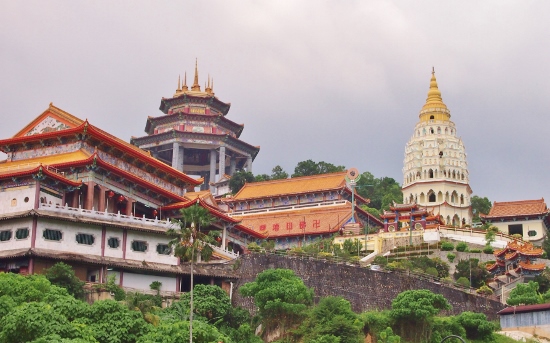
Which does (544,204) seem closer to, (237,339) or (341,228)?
(341,228)

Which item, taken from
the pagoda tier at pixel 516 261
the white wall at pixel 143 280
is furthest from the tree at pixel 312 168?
the white wall at pixel 143 280

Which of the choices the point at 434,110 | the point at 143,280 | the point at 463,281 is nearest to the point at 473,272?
the point at 463,281

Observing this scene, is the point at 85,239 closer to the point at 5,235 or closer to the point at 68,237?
the point at 68,237

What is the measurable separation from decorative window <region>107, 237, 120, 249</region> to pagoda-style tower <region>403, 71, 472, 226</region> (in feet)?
152

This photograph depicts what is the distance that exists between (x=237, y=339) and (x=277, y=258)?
10.5 metres

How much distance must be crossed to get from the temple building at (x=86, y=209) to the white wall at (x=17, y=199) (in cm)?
6

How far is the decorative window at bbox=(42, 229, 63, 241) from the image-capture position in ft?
199

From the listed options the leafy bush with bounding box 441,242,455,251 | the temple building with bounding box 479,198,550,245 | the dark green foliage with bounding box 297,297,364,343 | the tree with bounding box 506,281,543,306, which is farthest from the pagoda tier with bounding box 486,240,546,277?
the dark green foliage with bounding box 297,297,364,343

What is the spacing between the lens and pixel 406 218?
9031cm

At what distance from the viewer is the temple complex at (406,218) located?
294 ft

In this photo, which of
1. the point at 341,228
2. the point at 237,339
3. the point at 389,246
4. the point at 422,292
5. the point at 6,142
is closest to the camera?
the point at 237,339

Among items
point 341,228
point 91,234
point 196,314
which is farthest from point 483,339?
point 341,228

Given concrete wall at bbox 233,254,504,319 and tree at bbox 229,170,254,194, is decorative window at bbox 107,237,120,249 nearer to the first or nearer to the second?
concrete wall at bbox 233,254,504,319

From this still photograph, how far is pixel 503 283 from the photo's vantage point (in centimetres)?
7519
